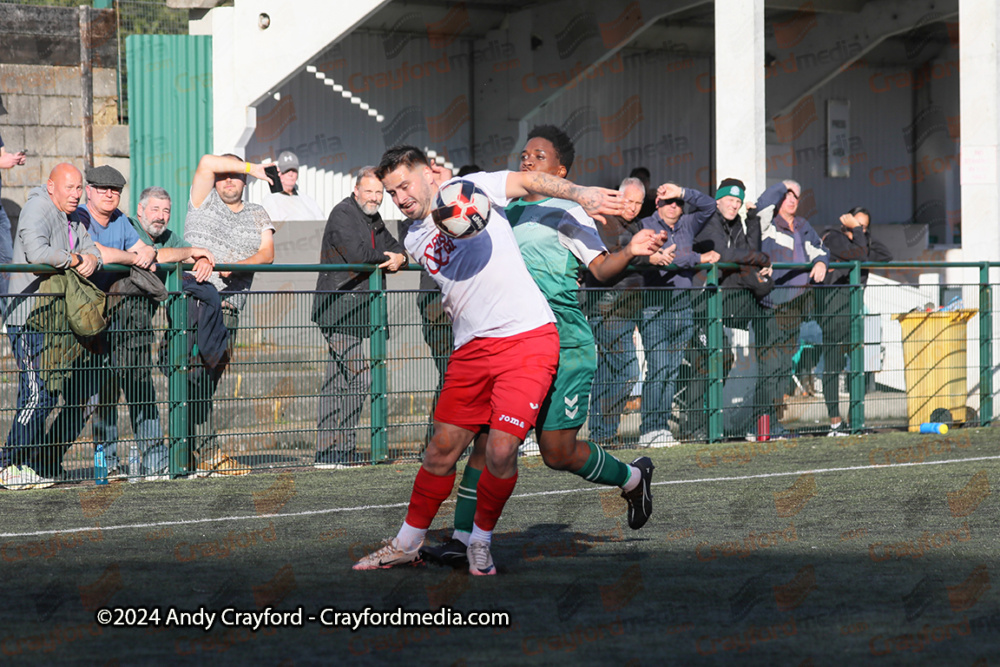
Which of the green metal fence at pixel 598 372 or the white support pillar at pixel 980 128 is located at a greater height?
the white support pillar at pixel 980 128

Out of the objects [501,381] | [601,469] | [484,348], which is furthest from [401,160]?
[601,469]

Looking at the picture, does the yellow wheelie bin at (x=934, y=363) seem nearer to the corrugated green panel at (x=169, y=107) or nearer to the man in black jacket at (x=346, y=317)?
the man in black jacket at (x=346, y=317)

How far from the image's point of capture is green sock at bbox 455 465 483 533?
6188 mm

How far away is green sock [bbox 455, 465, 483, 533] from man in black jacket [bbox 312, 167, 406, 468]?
13.4 ft

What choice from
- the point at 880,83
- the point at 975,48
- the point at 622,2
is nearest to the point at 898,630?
the point at 975,48

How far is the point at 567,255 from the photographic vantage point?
6543 mm

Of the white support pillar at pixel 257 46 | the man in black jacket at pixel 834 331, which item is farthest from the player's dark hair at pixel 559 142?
the white support pillar at pixel 257 46

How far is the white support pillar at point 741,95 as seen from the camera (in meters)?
14.3

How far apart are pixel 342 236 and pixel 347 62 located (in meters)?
9.39

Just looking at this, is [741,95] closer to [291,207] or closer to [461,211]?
[291,207]

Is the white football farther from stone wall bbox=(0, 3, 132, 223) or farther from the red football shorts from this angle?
stone wall bbox=(0, 3, 132, 223)

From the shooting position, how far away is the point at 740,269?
11906mm

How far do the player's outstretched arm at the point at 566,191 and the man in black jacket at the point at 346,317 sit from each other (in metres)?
4.50

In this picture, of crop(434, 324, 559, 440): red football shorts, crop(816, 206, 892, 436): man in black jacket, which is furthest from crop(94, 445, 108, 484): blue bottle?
crop(816, 206, 892, 436): man in black jacket
